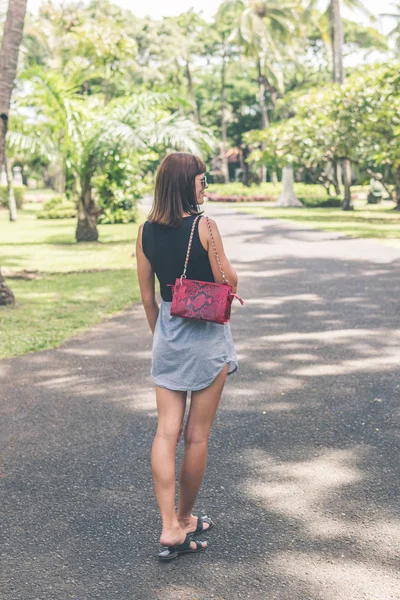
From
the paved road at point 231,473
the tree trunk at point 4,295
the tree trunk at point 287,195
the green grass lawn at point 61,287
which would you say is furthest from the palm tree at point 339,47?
the paved road at point 231,473

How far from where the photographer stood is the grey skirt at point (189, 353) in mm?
3354

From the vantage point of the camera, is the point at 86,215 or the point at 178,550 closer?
the point at 178,550

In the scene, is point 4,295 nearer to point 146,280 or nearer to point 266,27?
point 146,280

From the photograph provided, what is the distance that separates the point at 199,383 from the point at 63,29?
3758 centimetres

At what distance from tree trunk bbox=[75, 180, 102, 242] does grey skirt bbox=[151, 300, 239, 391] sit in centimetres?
1801

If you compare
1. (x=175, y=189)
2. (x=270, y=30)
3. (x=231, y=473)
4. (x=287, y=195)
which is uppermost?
(x=270, y=30)

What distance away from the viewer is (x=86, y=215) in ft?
69.3

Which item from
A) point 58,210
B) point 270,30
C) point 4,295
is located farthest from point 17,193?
point 4,295

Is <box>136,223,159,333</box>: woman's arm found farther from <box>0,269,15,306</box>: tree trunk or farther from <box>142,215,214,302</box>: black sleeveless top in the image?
<box>0,269,15,306</box>: tree trunk

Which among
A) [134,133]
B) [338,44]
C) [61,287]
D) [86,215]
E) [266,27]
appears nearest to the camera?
[61,287]

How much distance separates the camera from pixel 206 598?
301cm

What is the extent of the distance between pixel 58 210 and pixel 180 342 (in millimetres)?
33170

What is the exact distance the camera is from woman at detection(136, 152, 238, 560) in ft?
10.9

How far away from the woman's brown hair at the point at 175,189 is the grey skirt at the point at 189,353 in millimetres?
386
